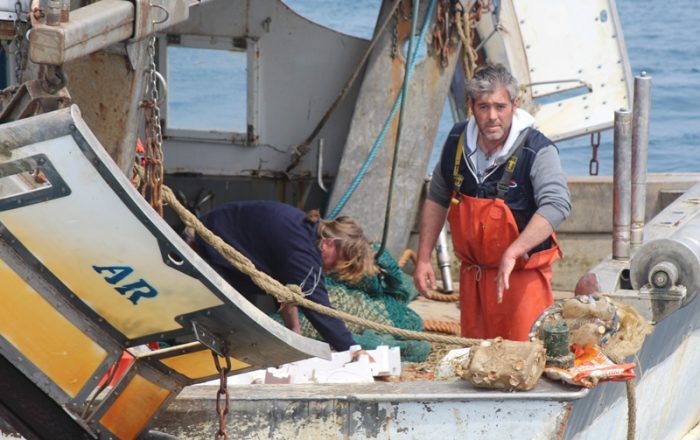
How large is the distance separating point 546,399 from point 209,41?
16.5 feet

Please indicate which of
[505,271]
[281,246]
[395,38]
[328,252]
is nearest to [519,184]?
[505,271]

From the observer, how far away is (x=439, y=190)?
633 centimetres

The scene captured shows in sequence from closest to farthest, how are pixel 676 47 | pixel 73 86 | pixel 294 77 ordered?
pixel 73 86 < pixel 294 77 < pixel 676 47

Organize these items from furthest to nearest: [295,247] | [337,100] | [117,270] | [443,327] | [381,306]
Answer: [337,100] < [443,327] < [381,306] < [295,247] < [117,270]

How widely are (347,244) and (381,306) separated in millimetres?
1330

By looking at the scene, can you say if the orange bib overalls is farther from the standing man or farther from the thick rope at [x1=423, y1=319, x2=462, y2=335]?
the thick rope at [x1=423, y1=319, x2=462, y2=335]

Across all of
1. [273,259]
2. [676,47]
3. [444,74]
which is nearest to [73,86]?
[273,259]

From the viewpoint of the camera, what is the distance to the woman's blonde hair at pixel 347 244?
6355mm

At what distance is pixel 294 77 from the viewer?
9.19 m

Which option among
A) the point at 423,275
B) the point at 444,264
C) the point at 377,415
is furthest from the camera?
the point at 444,264

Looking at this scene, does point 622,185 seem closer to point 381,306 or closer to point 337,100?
point 381,306

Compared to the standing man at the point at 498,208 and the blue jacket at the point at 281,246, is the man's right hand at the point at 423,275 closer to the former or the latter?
the standing man at the point at 498,208

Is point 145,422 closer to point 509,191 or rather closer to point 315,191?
point 509,191

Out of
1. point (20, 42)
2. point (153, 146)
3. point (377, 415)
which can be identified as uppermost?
point (20, 42)
